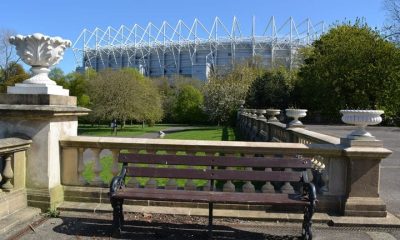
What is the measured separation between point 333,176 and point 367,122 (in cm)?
89

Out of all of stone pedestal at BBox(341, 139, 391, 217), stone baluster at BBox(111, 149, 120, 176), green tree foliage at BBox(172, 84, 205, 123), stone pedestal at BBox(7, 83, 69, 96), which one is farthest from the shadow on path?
green tree foliage at BBox(172, 84, 205, 123)

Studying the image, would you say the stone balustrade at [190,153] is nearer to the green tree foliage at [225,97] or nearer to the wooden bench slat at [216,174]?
the wooden bench slat at [216,174]

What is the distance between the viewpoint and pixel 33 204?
6324 mm

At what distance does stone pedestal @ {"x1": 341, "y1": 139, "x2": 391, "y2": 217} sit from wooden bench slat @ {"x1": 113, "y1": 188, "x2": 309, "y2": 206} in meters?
1.10

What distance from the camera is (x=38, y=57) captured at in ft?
21.2

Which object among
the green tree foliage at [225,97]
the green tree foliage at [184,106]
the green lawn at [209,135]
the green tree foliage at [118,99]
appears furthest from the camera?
the green tree foliage at [184,106]

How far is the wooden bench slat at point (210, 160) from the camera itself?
229 inches

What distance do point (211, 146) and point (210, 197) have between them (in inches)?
46.0

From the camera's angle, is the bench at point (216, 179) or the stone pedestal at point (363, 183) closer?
the bench at point (216, 179)

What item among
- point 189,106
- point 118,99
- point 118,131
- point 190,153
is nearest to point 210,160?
point 190,153

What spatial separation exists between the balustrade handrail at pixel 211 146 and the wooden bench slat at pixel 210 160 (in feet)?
A: 1.41

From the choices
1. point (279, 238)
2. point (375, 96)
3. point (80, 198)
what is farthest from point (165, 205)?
point (375, 96)

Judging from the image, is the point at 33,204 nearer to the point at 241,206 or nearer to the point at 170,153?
the point at 170,153

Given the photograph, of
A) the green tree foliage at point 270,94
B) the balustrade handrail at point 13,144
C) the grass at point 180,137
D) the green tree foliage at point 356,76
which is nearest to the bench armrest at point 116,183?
the balustrade handrail at point 13,144
